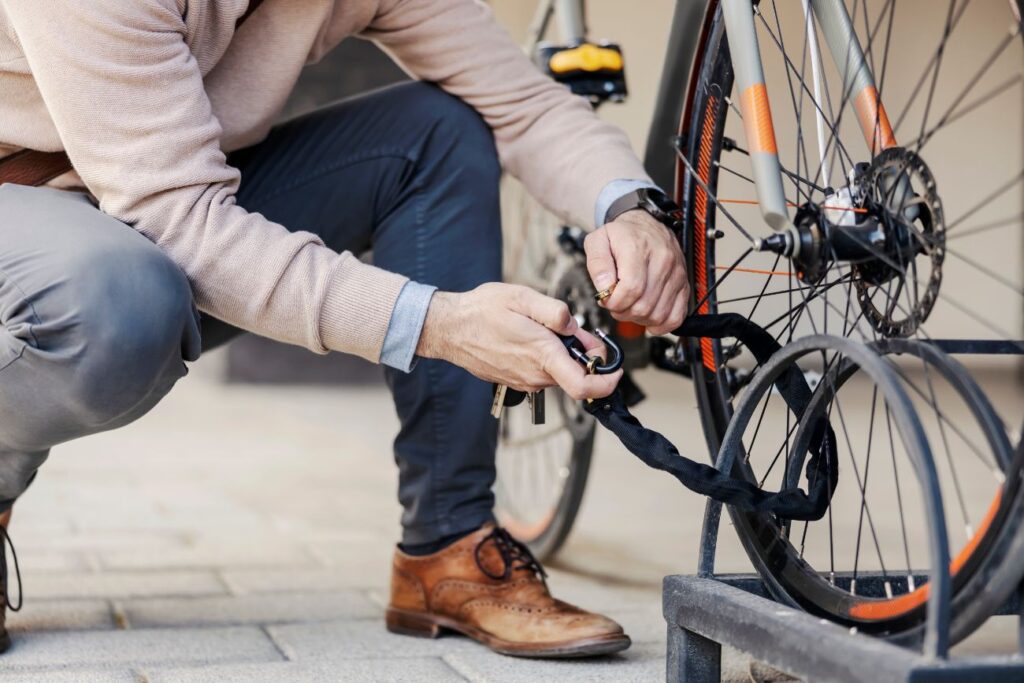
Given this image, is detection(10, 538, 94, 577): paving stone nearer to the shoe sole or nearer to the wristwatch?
the shoe sole

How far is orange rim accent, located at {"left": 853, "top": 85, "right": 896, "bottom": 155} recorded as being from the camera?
109 centimetres

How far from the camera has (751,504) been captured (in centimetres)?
100

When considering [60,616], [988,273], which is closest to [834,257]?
[988,273]

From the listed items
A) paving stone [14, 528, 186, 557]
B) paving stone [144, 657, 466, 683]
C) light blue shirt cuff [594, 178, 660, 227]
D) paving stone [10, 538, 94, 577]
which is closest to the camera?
paving stone [144, 657, 466, 683]

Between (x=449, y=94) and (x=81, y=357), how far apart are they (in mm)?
615

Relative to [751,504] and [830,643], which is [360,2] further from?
[830,643]

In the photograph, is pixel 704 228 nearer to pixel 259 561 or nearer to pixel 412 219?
pixel 412 219

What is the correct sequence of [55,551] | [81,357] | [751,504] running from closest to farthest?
[751,504], [81,357], [55,551]

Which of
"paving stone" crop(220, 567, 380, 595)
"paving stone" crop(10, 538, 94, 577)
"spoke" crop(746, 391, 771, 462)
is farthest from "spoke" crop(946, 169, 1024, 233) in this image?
"paving stone" crop(10, 538, 94, 577)

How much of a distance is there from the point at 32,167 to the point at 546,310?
0.58 m

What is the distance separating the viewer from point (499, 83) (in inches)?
60.4

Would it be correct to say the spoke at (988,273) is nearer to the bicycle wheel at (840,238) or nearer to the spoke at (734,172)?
the bicycle wheel at (840,238)

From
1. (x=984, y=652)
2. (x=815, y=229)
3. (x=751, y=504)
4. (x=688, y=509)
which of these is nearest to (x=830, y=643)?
(x=751, y=504)

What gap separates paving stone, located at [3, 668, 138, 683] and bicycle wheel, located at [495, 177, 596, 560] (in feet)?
2.72
